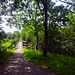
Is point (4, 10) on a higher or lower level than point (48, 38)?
higher

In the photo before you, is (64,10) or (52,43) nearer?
(64,10)

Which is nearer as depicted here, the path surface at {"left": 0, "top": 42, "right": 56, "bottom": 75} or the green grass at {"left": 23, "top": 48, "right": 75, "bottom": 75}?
the path surface at {"left": 0, "top": 42, "right": 56, "bottom": 75}

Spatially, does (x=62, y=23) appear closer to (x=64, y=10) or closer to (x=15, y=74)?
(x=64, y=10)

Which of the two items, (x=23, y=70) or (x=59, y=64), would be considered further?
(x=59, y=64)

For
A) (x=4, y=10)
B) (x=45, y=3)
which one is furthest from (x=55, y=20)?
(x=4, y=10)

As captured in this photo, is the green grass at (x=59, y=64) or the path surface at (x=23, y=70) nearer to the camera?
the path surface at (x=23, y=70)

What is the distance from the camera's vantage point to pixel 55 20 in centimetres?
952

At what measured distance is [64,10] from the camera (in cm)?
877

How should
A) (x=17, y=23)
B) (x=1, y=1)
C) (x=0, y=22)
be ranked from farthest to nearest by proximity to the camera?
(x=17, y=23) < (x=0, y=22) < (x=1, y=1)

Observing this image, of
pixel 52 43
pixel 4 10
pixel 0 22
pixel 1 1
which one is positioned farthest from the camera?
pixel 52 43

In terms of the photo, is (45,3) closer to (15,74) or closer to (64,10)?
(64,10)

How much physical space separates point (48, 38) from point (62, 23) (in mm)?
2347

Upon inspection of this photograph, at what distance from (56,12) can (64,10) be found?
3.15 ft

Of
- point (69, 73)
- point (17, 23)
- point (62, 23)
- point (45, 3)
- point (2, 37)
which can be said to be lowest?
point (69, 73)
